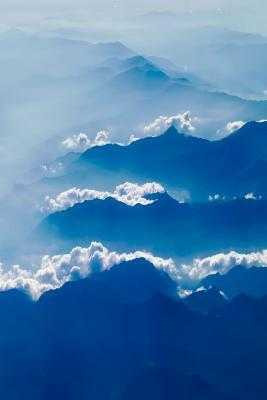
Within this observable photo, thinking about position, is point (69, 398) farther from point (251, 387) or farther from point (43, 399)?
point (251, 387)

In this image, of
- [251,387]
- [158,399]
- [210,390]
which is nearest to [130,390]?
[158,399]

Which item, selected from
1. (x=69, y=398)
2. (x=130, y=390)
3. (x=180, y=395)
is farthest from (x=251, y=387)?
(x=69, y=398)

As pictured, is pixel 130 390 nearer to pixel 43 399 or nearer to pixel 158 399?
pixel 158 399

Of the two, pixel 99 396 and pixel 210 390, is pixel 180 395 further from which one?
pixel 99 396

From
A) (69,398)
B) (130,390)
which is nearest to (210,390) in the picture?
(130,390)

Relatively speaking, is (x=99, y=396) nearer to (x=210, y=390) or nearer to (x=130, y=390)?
(x=130, y=390)

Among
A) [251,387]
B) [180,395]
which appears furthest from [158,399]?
[251,387]
